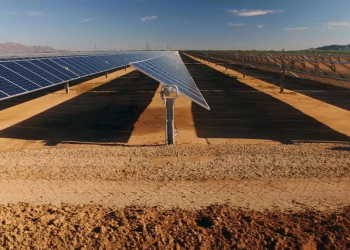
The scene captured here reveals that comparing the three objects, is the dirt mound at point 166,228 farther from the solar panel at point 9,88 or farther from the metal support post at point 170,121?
the solar panel at point 9,88

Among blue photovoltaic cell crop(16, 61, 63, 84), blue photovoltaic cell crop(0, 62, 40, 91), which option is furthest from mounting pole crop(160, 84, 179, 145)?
blue photovoltaic cell crop(16, 61, 63, 84)

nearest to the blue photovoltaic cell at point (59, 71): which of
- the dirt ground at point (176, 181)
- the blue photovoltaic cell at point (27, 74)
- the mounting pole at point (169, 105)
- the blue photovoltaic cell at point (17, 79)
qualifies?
the blue photovoltaic cell at point (27, 74)

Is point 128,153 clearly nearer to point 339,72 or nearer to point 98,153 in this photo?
point 98,153

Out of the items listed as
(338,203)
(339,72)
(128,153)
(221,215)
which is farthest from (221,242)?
(339,72)

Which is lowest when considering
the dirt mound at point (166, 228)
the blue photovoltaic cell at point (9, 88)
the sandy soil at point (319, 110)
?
the dirt mound at point (166, 228)

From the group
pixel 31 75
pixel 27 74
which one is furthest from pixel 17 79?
pixel 31 75

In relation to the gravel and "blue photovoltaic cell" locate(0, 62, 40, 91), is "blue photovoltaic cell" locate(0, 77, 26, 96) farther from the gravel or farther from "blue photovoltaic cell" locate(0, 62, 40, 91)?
the gravel

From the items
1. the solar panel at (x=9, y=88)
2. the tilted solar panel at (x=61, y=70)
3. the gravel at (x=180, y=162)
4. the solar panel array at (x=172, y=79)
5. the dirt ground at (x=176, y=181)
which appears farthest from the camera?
the tilted solar panel at (x=61, y=70)
